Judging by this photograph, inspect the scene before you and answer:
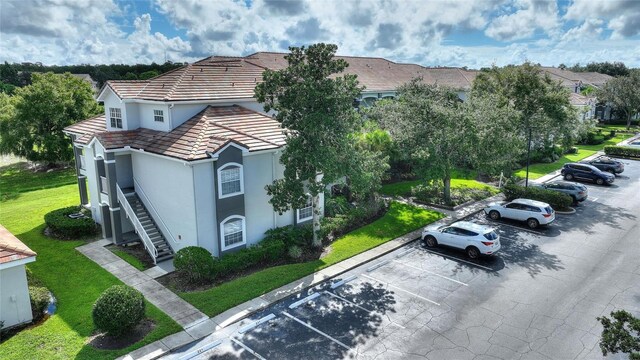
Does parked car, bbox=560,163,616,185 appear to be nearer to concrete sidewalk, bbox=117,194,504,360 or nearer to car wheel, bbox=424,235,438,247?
concrete sidewalk, bbox=117,194,504,360

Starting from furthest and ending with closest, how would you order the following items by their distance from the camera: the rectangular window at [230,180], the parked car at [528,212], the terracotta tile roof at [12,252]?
1. the parked car at [528,212]
2. the rectangular window at [230,180]
3. the terracotta tile roof at [12,252]

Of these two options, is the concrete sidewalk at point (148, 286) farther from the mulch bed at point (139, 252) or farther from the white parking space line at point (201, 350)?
the white parking space line at point (201, 350)

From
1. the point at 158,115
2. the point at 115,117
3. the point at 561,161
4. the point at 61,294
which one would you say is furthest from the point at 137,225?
the point at 561,161

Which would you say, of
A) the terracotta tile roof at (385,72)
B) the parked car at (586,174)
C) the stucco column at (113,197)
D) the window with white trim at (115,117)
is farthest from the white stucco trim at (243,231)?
the parked car at (586,174)

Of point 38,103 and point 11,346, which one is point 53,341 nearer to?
point 11,346

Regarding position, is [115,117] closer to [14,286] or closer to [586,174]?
[14,286]

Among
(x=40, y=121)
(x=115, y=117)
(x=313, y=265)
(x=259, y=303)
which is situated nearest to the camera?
(x=259, y=303)
